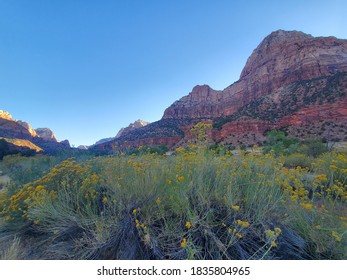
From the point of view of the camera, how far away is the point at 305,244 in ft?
6.93

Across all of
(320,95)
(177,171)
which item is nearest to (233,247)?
(177,171)

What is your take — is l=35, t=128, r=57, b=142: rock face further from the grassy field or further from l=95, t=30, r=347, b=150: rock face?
the grassy field

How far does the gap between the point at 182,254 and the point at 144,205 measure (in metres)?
0.91

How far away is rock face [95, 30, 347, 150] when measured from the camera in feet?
116

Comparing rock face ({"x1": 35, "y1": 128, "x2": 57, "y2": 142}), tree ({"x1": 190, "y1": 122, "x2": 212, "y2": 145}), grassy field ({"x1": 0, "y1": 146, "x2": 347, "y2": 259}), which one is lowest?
grassy field ({"x1": 0, "y1": 146, "x2": 347, "y2": 259})

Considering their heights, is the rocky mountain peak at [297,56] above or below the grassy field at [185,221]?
above

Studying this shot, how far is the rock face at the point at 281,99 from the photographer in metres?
35.4

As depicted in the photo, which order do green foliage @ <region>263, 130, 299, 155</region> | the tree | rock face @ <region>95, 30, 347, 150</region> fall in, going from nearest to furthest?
the tree → green foliage @ <region>263, 130, 299, 155</region> → rock face @ <region>95, 30, 347, 150</region>

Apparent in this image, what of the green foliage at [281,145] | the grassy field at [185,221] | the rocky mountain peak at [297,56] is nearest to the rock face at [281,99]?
the rocky mountain peak at [297,56]

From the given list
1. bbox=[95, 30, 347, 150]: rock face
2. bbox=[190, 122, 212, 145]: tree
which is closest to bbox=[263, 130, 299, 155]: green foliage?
bbox=[190, 122, 212, 145]: tree

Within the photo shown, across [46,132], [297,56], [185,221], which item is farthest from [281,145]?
[46,132]

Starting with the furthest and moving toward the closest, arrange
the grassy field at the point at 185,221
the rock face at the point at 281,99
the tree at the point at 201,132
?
the rock face at the point at 281,99, the tree at the point at 201,132, the grassy field at the point at 185,221

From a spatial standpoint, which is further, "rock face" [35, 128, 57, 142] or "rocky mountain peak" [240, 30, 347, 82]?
"rock face" [35, 128, 57, 142]

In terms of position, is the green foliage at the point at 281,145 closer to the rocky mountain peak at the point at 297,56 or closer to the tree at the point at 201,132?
the tree at the point at 201,132
